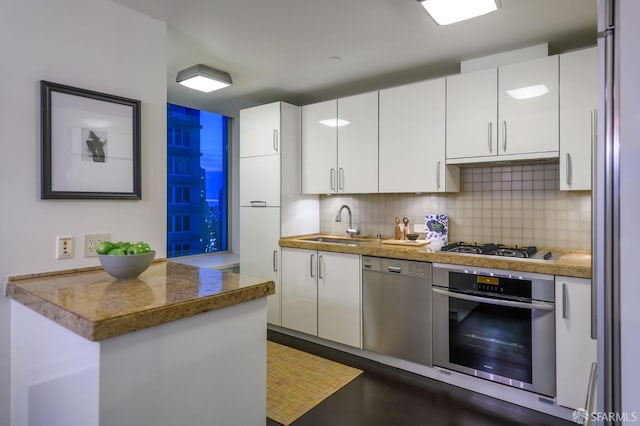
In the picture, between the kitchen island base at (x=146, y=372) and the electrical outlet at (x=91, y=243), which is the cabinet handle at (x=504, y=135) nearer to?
the kitchen island base at (x=146, y=372)

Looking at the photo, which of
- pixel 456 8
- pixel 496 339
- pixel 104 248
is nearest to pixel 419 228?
pixel 496 339

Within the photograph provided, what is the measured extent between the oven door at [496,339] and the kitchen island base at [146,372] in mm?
1453

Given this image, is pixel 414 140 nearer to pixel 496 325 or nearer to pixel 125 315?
pixel 496 325

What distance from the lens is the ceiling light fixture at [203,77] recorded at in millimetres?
2889

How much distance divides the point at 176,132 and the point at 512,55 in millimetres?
3431

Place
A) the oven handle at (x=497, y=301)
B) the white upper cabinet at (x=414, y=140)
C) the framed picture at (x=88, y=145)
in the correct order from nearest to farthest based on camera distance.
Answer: the framed picture at (x=88, y=145) < the oven handle at (x=497, y=301) < the white upper cabinet at (x=414, y=140)

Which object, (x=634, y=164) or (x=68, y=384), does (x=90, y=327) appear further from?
(x=634, y=164)

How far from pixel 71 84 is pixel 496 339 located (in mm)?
2886

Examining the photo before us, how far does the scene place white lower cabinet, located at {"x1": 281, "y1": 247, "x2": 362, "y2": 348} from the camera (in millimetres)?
2994

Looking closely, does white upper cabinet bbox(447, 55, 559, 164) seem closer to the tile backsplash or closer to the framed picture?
the tile backsplash

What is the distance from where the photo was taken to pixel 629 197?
768 millimetres

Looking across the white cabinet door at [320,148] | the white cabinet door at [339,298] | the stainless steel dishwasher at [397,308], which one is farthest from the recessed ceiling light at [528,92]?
the white cabinet door at [339,298]

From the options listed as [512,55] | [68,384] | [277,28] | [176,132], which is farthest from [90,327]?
[176,132]

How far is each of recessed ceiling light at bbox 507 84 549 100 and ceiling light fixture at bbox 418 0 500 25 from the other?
70 cm
